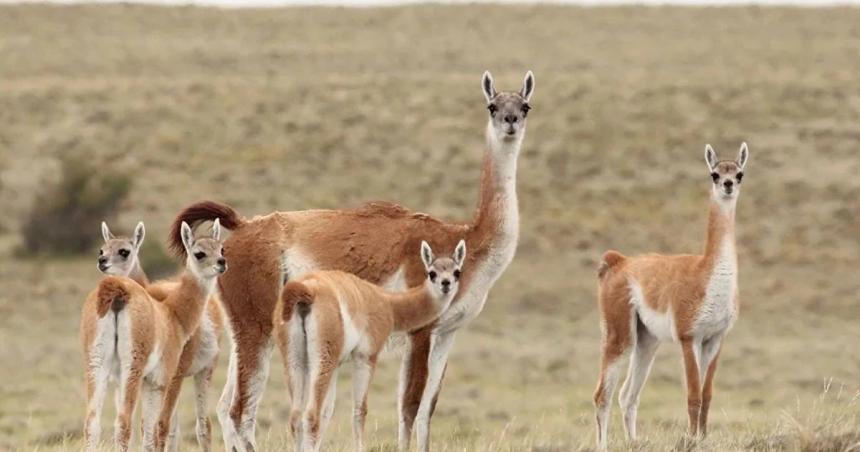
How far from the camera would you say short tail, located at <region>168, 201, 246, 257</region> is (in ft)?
36.0

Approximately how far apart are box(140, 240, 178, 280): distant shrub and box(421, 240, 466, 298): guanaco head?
64.0 feet

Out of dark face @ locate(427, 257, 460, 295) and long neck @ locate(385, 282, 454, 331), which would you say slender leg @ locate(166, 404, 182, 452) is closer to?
long neck @ locate(385, 282, 454, 331)

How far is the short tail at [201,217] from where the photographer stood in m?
11.0

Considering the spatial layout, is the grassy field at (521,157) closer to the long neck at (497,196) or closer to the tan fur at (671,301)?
the tan fur at (671,301)

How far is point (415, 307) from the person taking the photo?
1030cm

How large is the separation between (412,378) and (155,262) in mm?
19466

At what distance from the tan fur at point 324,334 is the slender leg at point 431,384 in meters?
0.68

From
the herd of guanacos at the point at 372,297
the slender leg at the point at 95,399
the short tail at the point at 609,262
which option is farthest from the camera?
the short tail at the point at 609,262

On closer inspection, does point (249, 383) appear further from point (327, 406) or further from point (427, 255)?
point (427, 255)

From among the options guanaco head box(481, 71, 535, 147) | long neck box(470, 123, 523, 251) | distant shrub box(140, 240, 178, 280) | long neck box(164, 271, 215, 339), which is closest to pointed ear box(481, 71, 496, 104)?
guanaco head box(481, 71, 535, 147)

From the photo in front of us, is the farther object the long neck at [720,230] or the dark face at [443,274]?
the long neck at [720,230]

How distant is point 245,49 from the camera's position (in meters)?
57.9

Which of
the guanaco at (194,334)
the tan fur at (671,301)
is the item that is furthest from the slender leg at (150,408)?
the tan fur at (671,301)

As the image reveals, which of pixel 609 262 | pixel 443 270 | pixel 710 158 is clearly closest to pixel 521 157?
pixel 609 262
